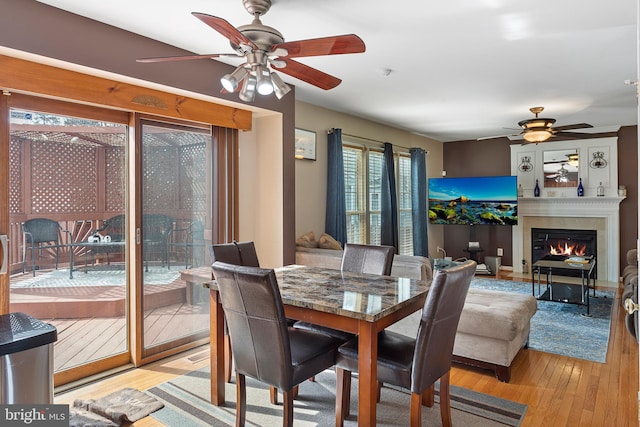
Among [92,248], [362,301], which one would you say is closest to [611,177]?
[362,301]

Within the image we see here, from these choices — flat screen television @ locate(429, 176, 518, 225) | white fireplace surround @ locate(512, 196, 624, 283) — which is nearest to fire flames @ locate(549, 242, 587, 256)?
white fireplace surround @ locate(512, 196, 624, 283)

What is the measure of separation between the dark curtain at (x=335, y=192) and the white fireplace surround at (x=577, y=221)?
4.05 metres

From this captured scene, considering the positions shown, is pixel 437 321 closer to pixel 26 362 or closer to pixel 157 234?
pixel 26 362

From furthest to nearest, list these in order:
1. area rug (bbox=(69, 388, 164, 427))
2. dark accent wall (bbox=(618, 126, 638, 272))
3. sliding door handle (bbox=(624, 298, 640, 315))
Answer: dark accent wall (bbox=(618, 126, 638, 272))
area rug (bbox=(69, 388, 164, 427))
sliding door handle (bbox=(624, 298, 640, 315))

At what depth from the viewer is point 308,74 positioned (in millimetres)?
2469

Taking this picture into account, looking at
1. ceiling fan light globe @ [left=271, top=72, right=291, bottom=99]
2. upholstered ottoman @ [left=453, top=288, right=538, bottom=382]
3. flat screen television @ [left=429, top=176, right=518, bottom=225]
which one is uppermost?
ceiling fan light globe @ [left=271, top=72, right=291, bottom=99]

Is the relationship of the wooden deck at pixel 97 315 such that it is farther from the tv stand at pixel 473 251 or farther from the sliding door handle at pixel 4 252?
the tv stand at pixel 473 251

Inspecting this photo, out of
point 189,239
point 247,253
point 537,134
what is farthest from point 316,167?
point 537,134

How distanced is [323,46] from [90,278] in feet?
8.24

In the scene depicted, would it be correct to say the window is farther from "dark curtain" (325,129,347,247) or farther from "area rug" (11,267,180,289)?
"area rug" (11,267,180,289)

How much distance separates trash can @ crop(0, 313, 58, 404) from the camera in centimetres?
174

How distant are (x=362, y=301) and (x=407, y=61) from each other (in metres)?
2.35

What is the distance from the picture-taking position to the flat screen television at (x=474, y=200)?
277 inches

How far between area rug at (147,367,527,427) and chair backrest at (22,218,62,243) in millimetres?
1308
